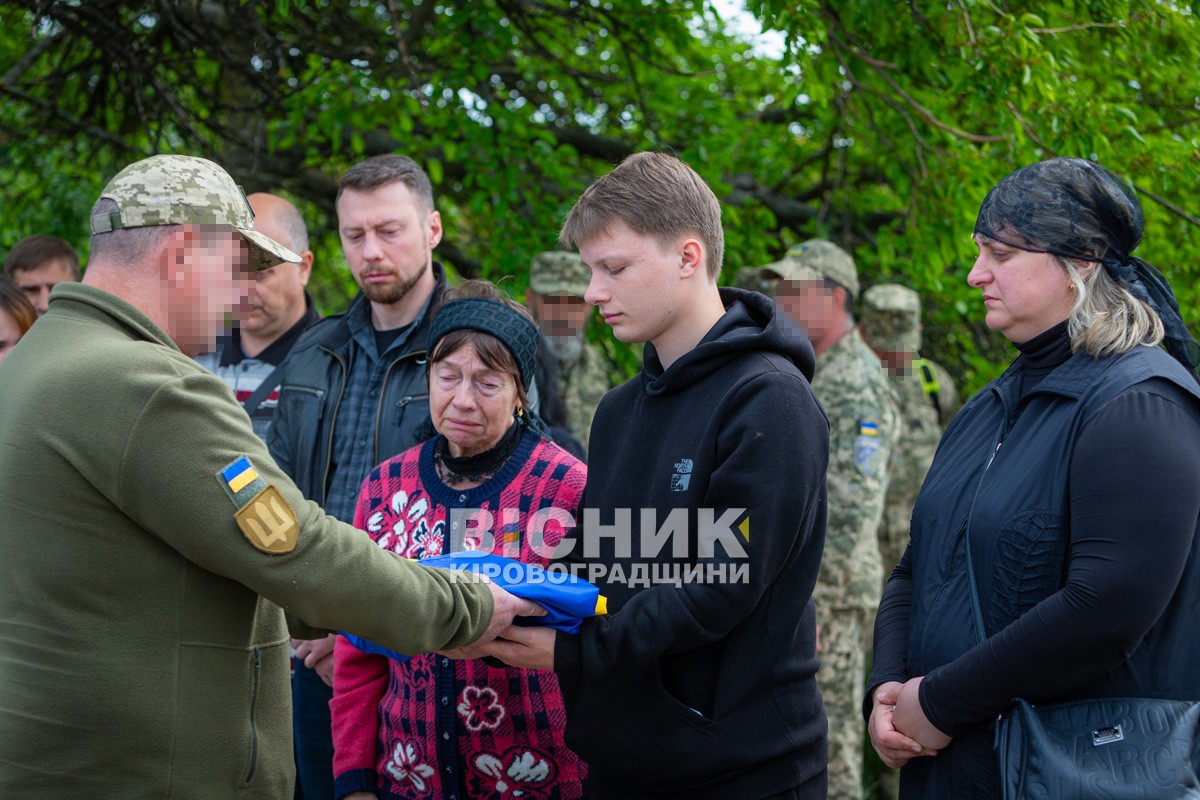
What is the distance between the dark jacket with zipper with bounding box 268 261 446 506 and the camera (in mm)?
3502

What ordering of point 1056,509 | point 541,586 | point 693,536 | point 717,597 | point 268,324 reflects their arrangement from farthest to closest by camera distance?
point 268,324
point 541,586
point 693,536
point 717,597
point 1056,509

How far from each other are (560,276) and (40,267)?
8.52ft

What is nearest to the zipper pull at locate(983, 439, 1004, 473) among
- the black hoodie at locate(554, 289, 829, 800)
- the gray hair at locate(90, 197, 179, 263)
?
the black hoodie at locate(554, 289, 829, 800)

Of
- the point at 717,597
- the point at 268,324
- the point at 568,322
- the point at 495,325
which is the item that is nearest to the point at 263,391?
the point at 268,324

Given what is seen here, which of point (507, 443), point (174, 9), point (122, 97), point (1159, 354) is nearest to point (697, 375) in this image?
point (507, 443)

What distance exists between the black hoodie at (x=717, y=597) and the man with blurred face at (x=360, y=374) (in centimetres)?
111

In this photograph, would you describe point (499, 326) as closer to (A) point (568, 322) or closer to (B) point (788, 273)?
(A) point (568, 322)

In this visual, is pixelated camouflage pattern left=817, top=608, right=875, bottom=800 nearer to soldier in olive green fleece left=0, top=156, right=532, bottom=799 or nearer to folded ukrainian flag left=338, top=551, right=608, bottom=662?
folded ukrainian flag left=338, top=551, right=608, bottom=662

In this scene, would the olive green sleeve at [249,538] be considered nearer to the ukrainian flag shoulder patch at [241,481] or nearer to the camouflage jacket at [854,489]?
the ukrainian flag shoulder patch at [241,481]

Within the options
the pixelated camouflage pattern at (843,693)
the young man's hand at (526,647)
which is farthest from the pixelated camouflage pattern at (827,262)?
the young man's hand at (526,647)

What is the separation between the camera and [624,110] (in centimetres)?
731

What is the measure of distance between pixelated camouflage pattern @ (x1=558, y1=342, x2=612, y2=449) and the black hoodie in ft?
9.08

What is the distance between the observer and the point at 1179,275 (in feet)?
19.5

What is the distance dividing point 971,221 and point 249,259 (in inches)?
159
